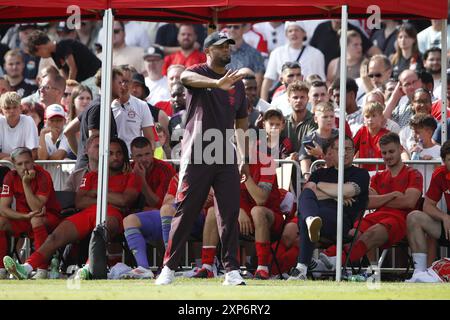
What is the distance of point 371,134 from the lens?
49.7 feet

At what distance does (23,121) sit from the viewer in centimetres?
1565

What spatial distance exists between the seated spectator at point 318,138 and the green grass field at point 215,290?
2.11m

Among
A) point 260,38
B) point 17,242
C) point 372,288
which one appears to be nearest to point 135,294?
point 372,288

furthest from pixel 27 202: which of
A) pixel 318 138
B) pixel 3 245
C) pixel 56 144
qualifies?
pixel 318 138

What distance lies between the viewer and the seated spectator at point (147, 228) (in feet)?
45.0

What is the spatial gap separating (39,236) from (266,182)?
2601 millimetres

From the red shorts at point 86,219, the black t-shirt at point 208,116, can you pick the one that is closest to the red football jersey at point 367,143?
the red shorts at point 86,219

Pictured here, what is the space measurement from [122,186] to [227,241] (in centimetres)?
273

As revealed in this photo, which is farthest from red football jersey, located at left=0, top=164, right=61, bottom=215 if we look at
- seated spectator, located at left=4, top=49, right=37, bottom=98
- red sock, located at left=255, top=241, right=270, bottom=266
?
seated spectator, located at left=4, top=49, right=37, bottom=98

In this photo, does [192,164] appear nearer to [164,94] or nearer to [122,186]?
[122,186]

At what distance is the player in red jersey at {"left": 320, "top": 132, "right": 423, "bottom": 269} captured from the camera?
13758 mm

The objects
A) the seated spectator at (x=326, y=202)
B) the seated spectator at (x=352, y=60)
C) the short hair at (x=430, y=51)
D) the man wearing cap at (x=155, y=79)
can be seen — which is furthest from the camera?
the seated spectator at (x=352, y=60)

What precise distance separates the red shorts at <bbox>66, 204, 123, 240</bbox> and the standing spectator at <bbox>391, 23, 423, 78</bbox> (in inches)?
235

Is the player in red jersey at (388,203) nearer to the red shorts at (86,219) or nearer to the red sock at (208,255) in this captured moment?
the red sock at (208,255)
